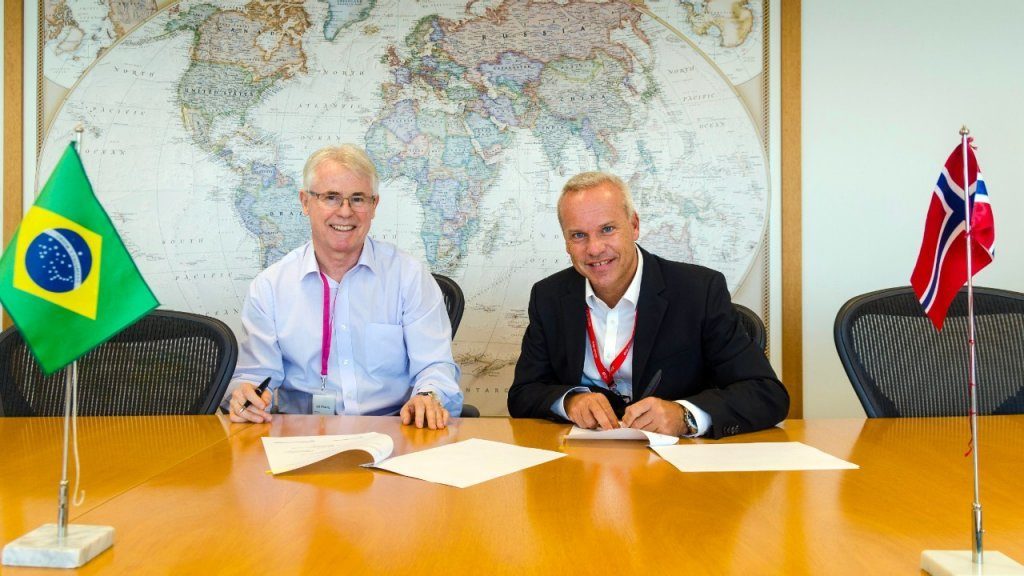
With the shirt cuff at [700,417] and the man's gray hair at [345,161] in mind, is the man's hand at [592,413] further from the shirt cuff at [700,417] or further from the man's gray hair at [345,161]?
the man's gray hair at [345,161]

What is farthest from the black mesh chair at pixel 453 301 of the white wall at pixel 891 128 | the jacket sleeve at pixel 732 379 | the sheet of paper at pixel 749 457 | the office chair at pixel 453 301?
the white wall at pixel 891 128

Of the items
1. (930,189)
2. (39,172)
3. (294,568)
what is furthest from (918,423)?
(39,172)

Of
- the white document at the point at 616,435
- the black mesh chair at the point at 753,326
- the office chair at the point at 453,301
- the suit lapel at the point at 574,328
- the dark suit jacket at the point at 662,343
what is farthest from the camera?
the office chair at the point at 453,301

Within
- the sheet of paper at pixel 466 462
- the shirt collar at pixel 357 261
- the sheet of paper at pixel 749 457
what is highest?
the shirt collar at pixel 357 261

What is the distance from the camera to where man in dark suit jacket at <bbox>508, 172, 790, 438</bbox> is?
7.45 feet

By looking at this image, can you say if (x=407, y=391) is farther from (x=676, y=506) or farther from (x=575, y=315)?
(x=676, y=506)

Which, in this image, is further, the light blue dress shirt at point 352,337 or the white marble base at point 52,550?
the light blue dress shirt at point 352,337

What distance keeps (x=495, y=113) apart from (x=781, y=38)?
48.2 inches

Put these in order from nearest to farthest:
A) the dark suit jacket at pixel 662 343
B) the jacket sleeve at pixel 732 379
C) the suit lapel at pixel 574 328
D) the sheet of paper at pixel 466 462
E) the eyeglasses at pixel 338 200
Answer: the sheet of paper at pixel 466 462, the jacket sleeve at pixel 732 379, the dark suit jacket at pixel 662 343, the suit lapel at pixel 574 328, the eyeglasses at pixel 338 200

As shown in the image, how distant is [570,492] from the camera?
4.49 ft

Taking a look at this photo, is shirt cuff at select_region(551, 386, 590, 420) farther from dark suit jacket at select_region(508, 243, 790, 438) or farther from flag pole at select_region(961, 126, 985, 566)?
flag pole at select_region(961, 126, 985, 566)

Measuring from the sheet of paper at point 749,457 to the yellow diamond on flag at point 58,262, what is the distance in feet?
3.33

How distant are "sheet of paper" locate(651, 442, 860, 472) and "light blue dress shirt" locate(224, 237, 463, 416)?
37.7 inches

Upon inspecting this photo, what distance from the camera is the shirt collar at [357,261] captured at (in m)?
2.63
